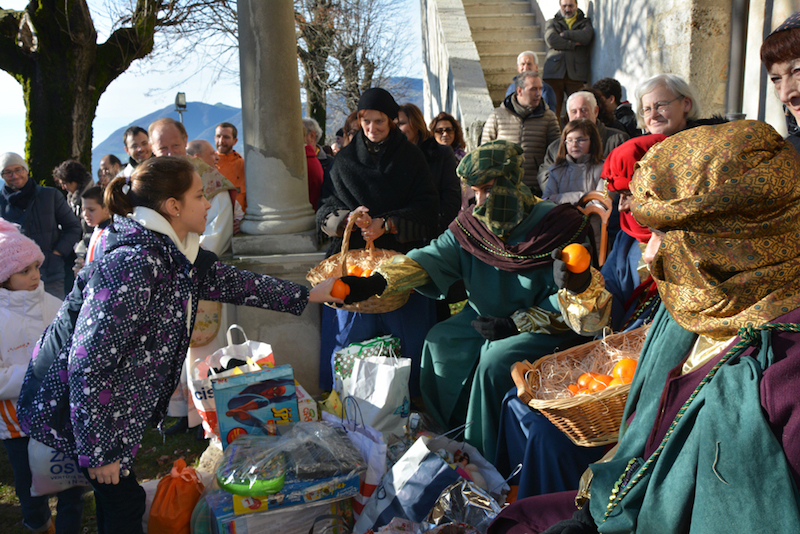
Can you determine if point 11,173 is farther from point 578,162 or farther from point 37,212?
point 578,162

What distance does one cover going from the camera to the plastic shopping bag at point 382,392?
Result: 3.03 metres

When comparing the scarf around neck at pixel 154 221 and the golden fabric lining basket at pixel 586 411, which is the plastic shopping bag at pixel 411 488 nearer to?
the golden fabric lining basket at pixel 586 411

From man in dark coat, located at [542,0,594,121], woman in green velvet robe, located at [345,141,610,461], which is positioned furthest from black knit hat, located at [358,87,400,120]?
man in dark coat, located at [542,0,594,121]

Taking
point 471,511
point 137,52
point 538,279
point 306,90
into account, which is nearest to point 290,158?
point 538,279

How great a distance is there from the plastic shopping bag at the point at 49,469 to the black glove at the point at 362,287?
146cm

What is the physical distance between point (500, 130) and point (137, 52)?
8628mm

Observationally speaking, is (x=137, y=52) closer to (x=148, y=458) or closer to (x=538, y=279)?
(x=148, y=458)

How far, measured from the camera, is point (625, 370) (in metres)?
2.41

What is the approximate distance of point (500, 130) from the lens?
5727 millimetres

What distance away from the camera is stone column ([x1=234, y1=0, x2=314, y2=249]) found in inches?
165

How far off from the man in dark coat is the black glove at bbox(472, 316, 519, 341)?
586 cm

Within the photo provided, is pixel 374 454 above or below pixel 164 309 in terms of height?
below

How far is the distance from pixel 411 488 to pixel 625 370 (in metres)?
1.00

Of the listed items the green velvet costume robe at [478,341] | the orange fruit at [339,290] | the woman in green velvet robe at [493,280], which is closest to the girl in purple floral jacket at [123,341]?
the orange fruit at [339,290]
